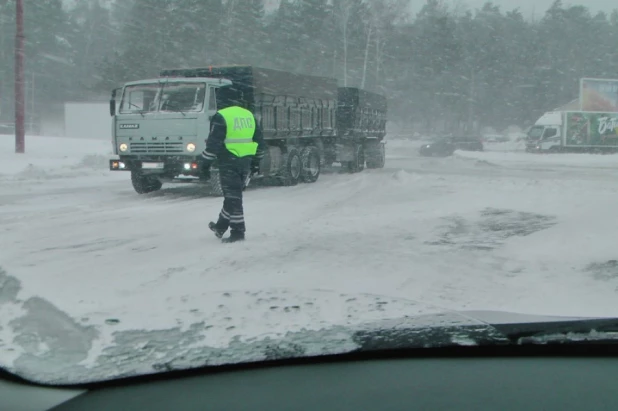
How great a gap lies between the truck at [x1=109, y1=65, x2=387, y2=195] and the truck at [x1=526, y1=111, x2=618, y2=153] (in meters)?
27.6

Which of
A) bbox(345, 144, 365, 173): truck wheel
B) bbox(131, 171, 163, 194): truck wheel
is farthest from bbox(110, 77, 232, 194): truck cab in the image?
bbox(345, 144, 365, 173): truck wheel

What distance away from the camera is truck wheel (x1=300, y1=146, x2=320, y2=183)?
17.9 metres

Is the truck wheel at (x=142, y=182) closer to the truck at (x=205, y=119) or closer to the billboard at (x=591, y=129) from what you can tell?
the truck at (x=205, y=119)

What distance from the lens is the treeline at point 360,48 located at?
4766cm

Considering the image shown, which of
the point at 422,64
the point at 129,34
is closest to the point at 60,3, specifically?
the point at 129,34

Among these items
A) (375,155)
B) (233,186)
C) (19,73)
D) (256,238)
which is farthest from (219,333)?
(19,73)

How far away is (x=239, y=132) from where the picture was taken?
8102mm

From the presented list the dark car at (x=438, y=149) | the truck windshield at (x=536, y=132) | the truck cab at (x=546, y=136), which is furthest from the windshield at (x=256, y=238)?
the dark car at (x=438, y=149)

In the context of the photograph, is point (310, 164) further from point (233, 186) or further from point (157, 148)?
point (233, 186)

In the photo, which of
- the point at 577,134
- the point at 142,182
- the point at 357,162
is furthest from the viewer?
the point at 577,134

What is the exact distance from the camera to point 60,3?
62.6m

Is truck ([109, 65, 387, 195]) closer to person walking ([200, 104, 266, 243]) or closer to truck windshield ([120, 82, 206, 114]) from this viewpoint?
truck windshield ([120, 82, 206, 114])

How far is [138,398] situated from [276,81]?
1415 centimetres

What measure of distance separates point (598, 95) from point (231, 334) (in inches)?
1769
